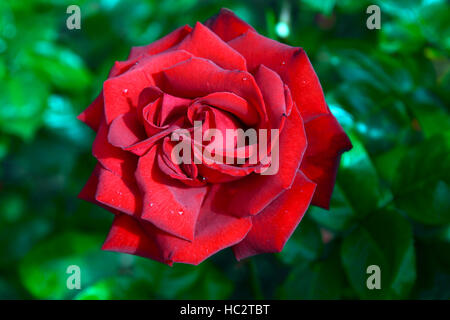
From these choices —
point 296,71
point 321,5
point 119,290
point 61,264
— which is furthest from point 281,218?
point 61,264

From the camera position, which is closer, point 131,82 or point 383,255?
point 131,82

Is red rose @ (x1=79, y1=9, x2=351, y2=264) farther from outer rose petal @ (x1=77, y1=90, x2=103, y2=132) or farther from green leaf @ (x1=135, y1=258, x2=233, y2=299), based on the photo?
green leaf @ (x1=135, y1=258, x2=233, y2=299)

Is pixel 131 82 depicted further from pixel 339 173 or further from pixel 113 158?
pixel 339 173

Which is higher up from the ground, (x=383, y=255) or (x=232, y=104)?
(x=232, y=104)

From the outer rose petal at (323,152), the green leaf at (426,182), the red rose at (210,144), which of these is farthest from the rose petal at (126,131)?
the green leaf at (426,182)

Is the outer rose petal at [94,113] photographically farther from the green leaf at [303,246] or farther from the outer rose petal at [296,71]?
the green leaf at [303,246]
